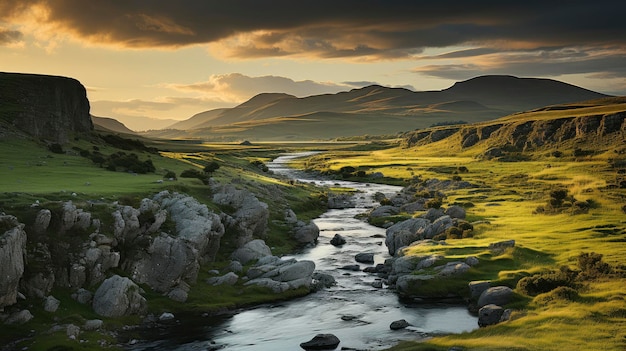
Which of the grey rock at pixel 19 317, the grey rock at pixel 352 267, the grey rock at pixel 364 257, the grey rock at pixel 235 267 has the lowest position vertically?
the grey rock at pixel 352 267

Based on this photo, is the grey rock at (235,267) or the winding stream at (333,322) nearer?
the winding stream at (333,322)

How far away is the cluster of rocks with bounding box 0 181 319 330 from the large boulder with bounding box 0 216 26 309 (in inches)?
3.2

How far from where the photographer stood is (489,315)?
50219mm

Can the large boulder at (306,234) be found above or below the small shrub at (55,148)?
below

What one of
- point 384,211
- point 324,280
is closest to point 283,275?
point 324,280

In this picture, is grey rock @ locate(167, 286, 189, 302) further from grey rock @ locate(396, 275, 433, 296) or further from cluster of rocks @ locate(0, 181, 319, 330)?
grey rock @ locate(396, 275, 433, 296)

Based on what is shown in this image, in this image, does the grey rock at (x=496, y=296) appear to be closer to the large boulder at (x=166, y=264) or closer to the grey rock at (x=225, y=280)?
the grey rock at (x=225, y=280)

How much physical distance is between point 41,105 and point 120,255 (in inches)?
2442

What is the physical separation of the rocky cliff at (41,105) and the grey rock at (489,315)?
84.6 meters

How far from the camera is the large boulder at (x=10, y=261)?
46.4 metres

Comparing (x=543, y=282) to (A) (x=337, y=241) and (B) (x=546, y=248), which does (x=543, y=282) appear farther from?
(A) (x=337, y=241)

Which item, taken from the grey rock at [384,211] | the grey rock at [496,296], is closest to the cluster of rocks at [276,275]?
the grey rock at [496,296]

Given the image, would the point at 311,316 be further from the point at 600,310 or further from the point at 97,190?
the point at 97,190

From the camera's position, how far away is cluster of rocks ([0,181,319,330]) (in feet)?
163
